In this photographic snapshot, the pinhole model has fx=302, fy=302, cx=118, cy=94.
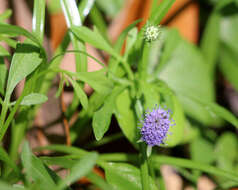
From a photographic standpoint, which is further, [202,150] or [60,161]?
[202,150]

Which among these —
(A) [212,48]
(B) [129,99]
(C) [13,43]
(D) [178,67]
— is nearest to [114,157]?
(B) [129,99]

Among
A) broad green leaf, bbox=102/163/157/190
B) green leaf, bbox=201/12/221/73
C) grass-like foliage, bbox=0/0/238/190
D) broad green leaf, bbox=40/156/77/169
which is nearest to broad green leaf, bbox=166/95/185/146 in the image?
grass-like foliage, bbox=0/0/238/190

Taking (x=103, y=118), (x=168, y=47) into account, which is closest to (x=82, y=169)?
(x=103, y=118)

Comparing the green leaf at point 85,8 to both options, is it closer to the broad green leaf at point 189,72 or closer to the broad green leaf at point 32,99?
the broad green leaf at point 32,99

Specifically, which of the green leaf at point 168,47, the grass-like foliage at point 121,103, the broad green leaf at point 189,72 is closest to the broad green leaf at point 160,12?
the grass-like foliage at point 121,103

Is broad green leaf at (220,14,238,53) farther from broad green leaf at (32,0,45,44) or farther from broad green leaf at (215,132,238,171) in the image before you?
broad green leaf at (32,0,45,44)

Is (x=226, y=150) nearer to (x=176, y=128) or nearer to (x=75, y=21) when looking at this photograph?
(x=176, y=128)
